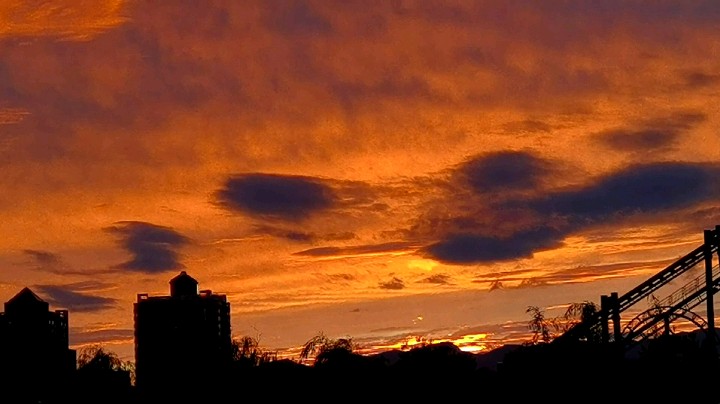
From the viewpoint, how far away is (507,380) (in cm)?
9281

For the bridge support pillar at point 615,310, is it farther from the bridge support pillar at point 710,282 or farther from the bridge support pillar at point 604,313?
the bridge support pillar at point 710,282

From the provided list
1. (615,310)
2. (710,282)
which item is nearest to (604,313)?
A: (615,310)

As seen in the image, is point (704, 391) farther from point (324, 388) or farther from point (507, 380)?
point (324, 388)

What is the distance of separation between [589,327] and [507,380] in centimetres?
883

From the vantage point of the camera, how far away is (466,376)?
317ft

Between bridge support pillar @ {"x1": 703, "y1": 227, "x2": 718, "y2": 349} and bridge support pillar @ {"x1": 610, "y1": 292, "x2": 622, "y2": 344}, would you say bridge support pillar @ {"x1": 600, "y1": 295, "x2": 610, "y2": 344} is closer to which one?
bridge support pillar @ {"x1": 610, "y1": 292, "x2": 622, "y2": 344}

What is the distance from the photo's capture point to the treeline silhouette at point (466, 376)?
3521 inches

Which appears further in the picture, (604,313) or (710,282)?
(604,313)

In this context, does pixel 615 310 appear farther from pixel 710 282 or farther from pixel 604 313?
pixel 710 282

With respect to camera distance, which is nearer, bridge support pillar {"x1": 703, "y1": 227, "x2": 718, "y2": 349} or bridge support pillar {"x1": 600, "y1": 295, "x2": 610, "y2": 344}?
bridge support pillar {"x1": 703, "y1": 227, "x2": 718, "y2": 349}

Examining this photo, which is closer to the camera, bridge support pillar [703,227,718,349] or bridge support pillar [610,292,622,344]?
bridge support pillar [703,227,718,349]

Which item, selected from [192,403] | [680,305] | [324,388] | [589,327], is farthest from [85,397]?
[680,305]

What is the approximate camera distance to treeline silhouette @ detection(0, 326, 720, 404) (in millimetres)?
89438

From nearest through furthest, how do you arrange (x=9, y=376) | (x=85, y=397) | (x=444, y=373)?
(x=444, y=373)
(x=85, y=397)
(x=9, y=376)
